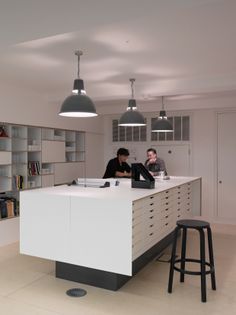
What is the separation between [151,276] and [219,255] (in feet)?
4.34

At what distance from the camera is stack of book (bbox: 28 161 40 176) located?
5746 mm

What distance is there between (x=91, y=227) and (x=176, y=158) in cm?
428

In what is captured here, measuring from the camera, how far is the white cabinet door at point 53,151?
594 centimetres

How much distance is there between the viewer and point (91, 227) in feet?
10.4

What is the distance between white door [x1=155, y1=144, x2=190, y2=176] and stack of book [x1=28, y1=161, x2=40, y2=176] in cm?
278

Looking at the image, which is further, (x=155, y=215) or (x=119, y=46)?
(x=155, y=215)

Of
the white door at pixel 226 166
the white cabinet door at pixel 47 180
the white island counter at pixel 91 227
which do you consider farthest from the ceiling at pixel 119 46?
the white door at pixel 226 166

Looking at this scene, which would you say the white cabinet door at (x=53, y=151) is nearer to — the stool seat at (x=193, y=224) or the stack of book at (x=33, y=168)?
the stack of book at (x=33, y=168)

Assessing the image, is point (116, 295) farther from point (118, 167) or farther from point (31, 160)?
point (31, 160)

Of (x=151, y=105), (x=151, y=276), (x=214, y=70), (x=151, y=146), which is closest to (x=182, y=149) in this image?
(x=151, y=146)

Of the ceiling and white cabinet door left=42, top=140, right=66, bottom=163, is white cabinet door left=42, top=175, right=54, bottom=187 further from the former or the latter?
the ceiling

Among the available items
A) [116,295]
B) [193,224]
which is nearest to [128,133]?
[193,224]

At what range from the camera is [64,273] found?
3727 mm

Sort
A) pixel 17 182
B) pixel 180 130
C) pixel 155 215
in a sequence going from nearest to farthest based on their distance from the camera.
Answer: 1. pixel 155 215
2. pixel 17 182
3. pixel 180 130
